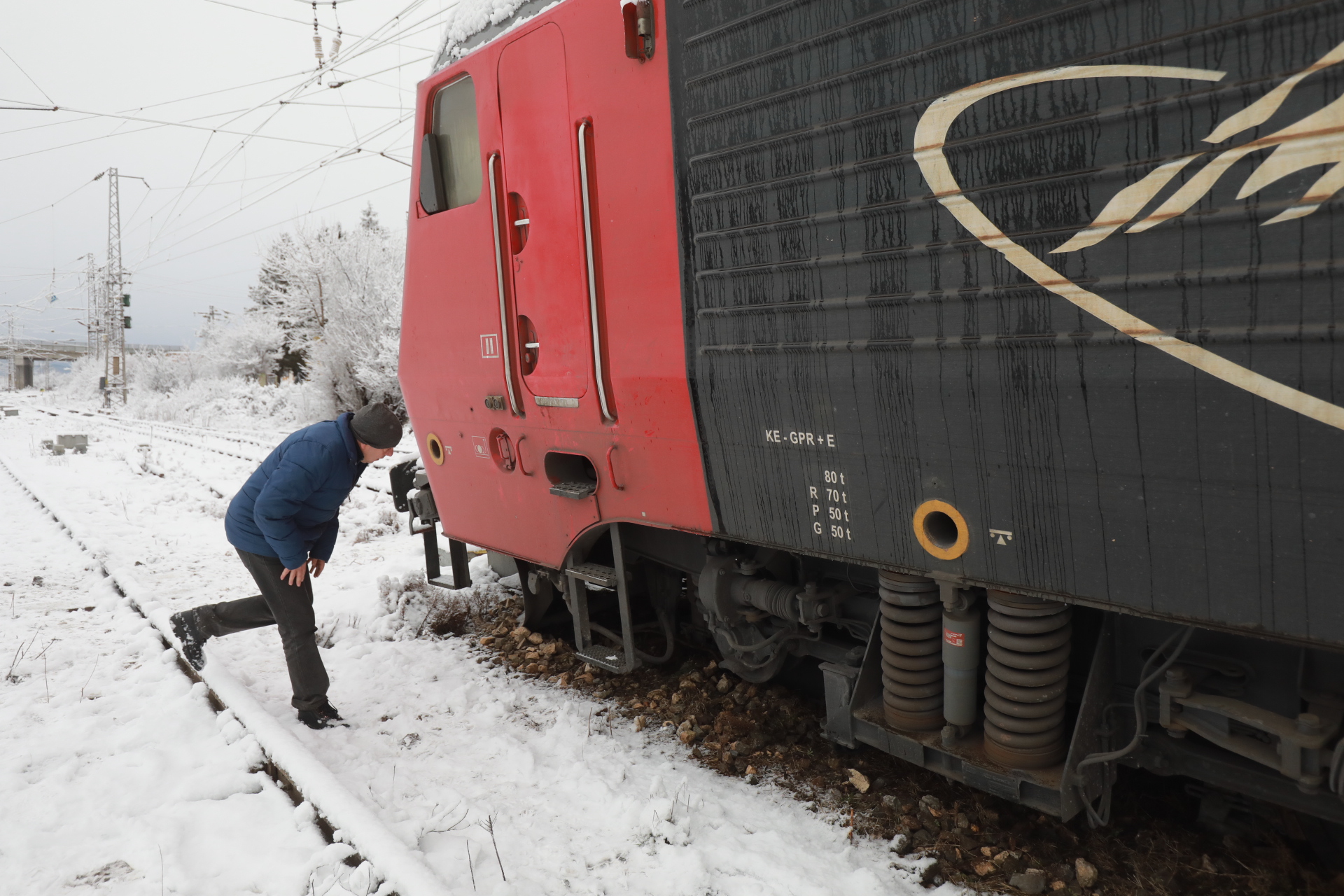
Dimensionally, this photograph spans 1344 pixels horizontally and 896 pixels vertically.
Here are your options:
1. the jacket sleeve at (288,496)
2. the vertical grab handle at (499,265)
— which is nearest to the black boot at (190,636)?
the jacket sleeve at (288,496)

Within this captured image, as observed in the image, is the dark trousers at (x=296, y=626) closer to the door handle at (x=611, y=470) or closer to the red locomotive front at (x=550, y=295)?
the red locomotive front at (x=550, y=295)

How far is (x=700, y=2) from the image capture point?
302cm

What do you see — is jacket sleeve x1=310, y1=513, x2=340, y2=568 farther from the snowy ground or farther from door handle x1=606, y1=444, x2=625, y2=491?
door handle x1=606, y1=444, x2=625, y2=491

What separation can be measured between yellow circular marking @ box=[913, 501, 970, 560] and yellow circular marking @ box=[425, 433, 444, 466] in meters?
3.21

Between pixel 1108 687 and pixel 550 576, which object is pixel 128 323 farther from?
pixel 1108 687

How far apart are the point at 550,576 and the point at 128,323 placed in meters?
36.9

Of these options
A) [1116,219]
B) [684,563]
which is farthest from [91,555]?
[1116,219]

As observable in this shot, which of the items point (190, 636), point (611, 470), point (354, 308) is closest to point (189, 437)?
point (354, 308)

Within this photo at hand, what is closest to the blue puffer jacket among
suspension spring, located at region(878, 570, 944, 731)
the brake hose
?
suspension spring, located at region(878, 570, 944, 731)

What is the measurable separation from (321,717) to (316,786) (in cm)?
90

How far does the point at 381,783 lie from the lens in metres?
3.77

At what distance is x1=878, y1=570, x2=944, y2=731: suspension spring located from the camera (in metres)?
Result: 3.04

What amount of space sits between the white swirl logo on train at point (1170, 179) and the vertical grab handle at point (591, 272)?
5.22 feet

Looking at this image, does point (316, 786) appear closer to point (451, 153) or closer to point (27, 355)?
point (451, 153)
